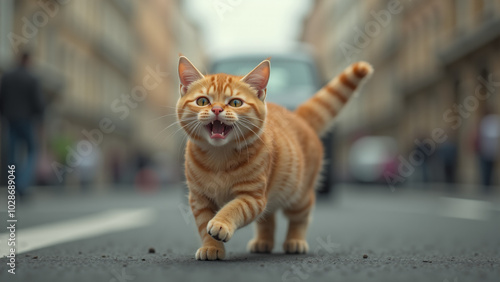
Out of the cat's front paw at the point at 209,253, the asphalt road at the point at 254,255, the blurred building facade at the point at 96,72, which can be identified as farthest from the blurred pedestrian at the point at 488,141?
the cat's front paw at the point at 209,253

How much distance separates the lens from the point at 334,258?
405 cm

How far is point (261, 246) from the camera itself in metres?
4.65

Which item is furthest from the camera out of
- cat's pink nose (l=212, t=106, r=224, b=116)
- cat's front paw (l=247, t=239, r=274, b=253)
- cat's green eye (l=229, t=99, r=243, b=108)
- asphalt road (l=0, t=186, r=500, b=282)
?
cat's front paw (l=247, t=239, r=274, b=253)

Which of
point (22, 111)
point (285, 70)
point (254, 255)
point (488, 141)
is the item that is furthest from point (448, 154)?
point (254, 255)

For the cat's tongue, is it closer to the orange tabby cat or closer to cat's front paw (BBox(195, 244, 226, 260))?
the orange tabby cat

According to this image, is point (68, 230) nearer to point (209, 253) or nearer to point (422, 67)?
point (209, 253)

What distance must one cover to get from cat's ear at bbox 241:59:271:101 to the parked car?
20.1 feet

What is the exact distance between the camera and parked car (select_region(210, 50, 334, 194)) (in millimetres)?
10297

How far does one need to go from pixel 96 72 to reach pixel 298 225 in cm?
3359

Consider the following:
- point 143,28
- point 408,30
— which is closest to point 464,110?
point 408,30

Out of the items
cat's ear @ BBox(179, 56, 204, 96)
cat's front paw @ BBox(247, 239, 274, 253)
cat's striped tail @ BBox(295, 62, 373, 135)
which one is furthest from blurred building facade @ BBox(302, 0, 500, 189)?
cat's ear @ BBox(179, 56, 204, 96)

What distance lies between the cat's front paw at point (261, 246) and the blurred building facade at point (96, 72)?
739 cm

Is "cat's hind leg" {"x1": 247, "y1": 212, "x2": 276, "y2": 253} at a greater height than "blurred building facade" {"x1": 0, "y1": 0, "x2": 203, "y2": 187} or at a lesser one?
lesser

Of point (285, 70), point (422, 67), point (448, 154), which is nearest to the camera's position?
point (285, 70)
